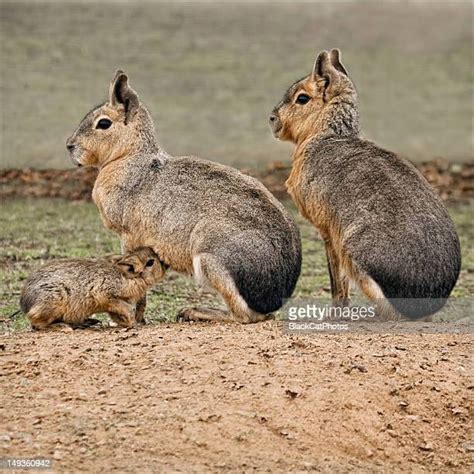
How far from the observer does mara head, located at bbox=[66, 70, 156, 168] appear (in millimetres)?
8648

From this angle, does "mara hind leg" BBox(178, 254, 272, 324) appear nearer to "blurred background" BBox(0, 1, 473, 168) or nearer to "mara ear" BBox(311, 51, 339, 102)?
"mara ear" BBox(311, 51, 339, 102)

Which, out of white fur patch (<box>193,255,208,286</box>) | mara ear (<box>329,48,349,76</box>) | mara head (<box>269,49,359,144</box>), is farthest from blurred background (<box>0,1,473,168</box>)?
white fur patch (<box>193,255,208,286</box>)

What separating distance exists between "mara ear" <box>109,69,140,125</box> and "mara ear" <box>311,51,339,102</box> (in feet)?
4.48

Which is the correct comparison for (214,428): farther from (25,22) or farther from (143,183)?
(25,22)

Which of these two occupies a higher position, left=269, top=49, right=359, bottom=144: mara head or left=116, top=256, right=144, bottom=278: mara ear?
left=269, top=49, right=359, bottom=144: mara head

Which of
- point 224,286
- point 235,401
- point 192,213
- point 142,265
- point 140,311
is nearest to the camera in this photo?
point 235,401

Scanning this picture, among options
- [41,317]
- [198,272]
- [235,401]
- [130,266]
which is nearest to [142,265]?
[130,266]

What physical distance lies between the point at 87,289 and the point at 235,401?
171cm

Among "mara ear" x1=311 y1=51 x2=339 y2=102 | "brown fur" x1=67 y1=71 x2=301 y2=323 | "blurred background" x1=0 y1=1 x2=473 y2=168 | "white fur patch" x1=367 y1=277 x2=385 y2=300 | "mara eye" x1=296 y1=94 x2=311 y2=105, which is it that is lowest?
"white fur patch" x1=367 y1=277 x2=385 y2=300

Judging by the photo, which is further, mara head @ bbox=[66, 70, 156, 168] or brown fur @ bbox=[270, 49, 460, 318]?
mara head @ bbox=[66, 70, 156, 168]

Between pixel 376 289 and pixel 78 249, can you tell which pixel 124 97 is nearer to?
pixel 376 289

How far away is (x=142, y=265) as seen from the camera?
26.5 ft

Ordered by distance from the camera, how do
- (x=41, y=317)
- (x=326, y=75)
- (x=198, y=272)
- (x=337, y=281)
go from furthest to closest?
(x=326, y=75) < (x=337, y=281) < (x=198, y=272) < (x=41, y=317)

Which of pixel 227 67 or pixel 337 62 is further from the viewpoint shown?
pixel 227 67
